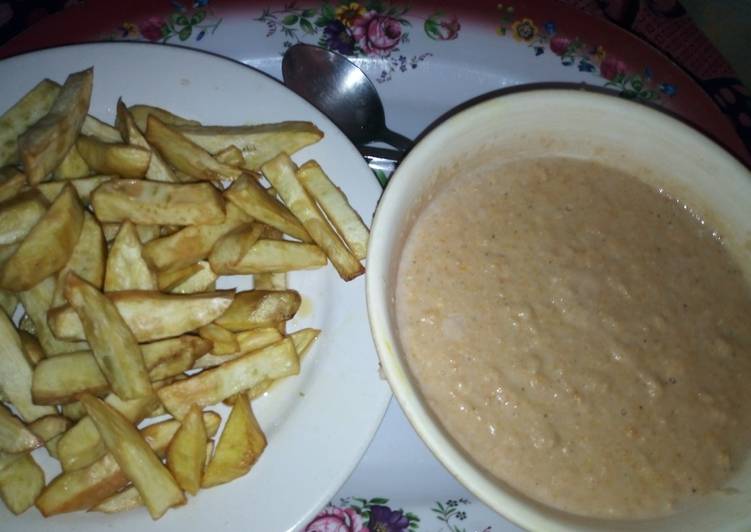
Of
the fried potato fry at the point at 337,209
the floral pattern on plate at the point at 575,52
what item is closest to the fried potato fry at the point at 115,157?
the fried potato fry at the point at 337,209

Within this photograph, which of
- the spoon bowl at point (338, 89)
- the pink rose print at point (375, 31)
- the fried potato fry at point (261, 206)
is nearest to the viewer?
the fried potato fry at point (261, 206)

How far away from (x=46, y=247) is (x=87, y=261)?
4.5 inches

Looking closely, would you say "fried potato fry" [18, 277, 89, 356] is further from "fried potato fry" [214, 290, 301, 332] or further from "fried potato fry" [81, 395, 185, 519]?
"fried potato fry" [214, 290, 301, 332]

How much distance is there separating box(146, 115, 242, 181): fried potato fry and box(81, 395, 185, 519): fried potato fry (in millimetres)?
596

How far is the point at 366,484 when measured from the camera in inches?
64.8

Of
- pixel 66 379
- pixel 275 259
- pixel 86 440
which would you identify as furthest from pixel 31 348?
pixel 275 259

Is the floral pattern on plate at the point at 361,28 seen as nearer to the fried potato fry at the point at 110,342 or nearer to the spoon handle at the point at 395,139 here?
the spoon handle at the point at 395,139

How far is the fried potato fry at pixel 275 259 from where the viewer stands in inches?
59.1

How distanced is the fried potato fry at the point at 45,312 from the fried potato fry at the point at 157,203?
22 cm

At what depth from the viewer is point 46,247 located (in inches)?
54.7

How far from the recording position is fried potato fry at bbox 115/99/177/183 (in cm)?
155

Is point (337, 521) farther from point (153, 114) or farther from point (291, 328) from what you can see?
point (153, 114)

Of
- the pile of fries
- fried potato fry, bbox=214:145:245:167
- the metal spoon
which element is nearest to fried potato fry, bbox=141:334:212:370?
the pile of fries

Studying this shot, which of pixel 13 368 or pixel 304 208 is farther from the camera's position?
pixel 304 208
